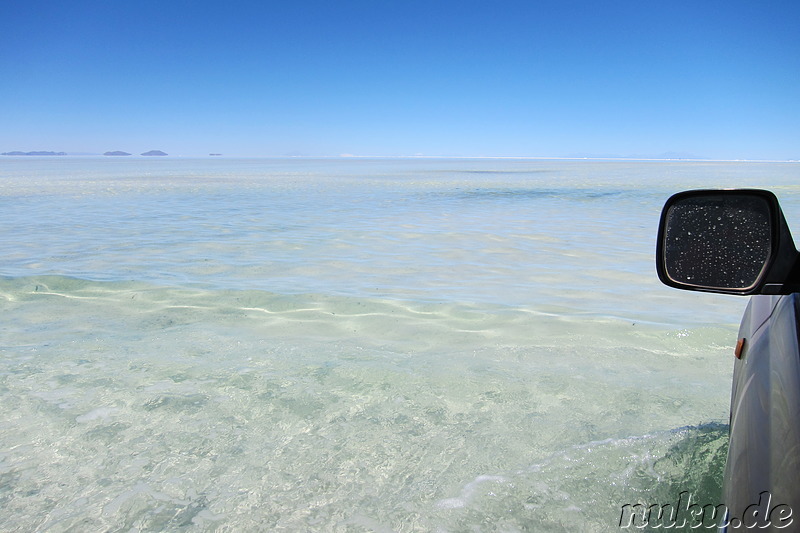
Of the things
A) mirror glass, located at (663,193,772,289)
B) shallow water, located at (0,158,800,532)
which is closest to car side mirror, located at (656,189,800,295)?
mirror glass, located at (663,193,772,289)

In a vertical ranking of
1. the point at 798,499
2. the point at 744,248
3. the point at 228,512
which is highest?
the point at 744,248

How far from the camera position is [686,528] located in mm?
1955

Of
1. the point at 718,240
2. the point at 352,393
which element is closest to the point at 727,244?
the point at 718,240

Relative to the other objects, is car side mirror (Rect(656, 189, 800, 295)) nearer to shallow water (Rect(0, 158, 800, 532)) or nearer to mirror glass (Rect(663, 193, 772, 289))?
mirror glass (Rect(663, 193, 772, 289))

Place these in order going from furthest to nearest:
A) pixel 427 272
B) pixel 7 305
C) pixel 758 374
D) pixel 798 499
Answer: pixel 427 272
pixel 7 305
pixel 758 374
pixel 798 499

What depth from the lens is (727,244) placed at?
1.45 m

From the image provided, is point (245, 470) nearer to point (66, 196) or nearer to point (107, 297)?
point (107, 297)

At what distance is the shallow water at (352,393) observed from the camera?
224 centimetres

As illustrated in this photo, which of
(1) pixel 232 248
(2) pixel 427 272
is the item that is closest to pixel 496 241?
(2) pixel 427 272

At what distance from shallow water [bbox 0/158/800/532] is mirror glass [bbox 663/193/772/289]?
106cm

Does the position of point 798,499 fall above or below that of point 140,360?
above

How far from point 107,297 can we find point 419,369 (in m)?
3.67

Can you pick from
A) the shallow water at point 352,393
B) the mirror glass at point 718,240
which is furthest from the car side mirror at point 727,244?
the shallow water at point 352,393

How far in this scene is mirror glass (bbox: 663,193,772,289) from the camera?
1.36 metres
